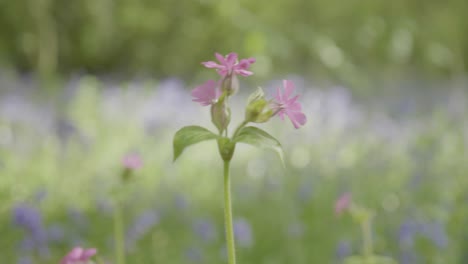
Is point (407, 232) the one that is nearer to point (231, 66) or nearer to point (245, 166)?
point (231, 66)

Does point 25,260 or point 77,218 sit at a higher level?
point 77,218

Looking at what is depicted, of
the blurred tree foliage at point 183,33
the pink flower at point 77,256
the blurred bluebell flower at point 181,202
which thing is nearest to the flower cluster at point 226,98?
the pink flower at point 77,256

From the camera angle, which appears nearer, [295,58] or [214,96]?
[214,96]

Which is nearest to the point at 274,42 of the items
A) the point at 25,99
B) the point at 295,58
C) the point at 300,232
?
the point at 300,232

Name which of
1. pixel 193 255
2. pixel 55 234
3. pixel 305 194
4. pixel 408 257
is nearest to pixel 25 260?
pixel 55 234

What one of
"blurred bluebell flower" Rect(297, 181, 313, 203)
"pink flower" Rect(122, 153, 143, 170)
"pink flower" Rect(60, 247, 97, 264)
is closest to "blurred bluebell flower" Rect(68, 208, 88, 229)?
"blurred bluebell flower" Rect(297, 181, 313, 203)

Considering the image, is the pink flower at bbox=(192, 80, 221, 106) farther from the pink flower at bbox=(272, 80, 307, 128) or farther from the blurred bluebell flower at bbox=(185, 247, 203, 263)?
the blurred bluebell flower at bbox=(185, 247, 203, 263)

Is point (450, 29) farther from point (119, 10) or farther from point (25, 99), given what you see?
point (25, 99)

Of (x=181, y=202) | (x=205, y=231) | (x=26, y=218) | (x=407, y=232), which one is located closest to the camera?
(x=26, y=218)
